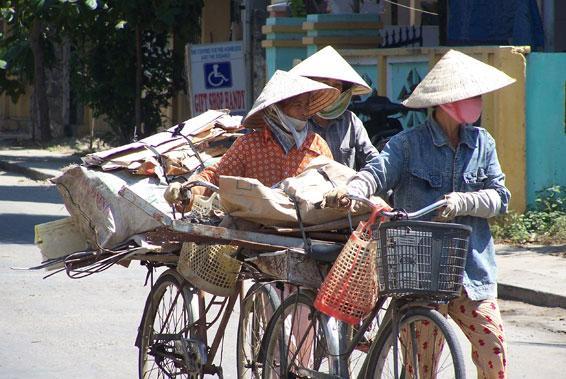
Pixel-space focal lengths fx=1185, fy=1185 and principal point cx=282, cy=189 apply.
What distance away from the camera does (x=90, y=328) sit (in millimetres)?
8242

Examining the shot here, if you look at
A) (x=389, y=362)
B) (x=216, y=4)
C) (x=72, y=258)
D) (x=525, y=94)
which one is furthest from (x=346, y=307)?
(x=216, y=4)

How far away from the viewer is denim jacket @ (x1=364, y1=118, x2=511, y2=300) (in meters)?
4.80

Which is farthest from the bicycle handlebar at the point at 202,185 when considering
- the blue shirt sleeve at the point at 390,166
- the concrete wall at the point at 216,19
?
the concrete wall at the point at 216,19

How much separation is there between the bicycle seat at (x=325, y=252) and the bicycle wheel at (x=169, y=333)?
1.08 meters

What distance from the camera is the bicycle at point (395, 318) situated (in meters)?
4.24

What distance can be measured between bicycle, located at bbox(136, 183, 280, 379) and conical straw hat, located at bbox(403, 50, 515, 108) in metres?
1.03

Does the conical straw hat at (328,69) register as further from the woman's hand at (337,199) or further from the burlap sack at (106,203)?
the woman's hand at (337,199)

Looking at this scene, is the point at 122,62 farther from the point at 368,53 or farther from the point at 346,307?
the point at 346,307

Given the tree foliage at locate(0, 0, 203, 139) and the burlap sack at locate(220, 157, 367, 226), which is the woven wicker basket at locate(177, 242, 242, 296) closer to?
the burlap sack at locate(220, 157, 367, 226)

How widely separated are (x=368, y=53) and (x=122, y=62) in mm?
8335

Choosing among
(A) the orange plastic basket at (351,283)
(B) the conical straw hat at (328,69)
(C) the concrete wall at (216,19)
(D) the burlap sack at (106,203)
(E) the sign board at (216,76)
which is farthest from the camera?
(C) the concrete wall at (216,19)

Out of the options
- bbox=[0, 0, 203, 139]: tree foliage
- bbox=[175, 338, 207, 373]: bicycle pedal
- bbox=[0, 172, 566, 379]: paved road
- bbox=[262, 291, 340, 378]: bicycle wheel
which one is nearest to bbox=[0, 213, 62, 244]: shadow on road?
bbox=[0, 172, 566, 379]: paved road

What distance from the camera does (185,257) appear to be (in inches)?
217

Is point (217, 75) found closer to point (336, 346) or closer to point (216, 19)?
point (216, 19)
